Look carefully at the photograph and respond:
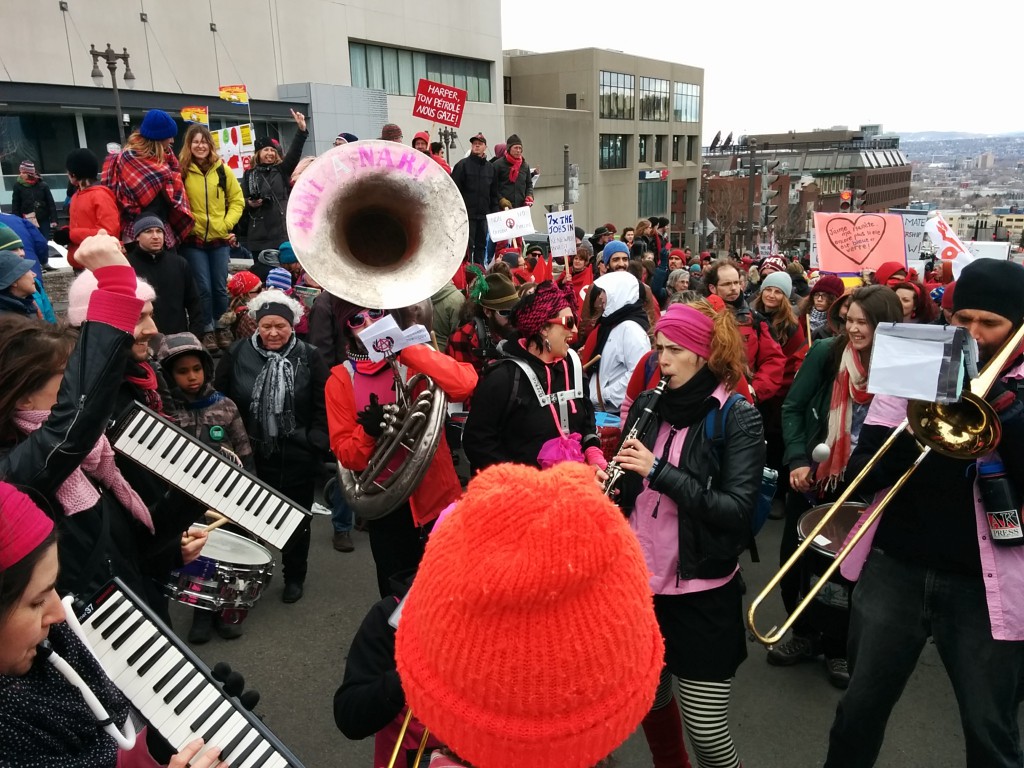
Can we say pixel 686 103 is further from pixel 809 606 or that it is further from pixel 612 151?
pixel 809 606

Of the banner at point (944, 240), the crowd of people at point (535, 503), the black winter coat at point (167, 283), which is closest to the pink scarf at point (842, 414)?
the crowd of people at point (535, 503)

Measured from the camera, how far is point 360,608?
4.39m

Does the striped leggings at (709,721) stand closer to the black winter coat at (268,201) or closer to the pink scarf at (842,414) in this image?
the pink scarf at (842,414)

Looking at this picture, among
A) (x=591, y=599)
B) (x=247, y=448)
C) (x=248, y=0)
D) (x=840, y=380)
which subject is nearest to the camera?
(x=591, y=599)

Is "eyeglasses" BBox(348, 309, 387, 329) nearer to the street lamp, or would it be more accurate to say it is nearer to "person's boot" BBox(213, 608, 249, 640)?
"person's boot" BBox(213, 608, 249, 640)

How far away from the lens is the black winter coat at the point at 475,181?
36.1 ft

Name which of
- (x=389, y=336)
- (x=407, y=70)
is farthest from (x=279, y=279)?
(x=407, y=70)

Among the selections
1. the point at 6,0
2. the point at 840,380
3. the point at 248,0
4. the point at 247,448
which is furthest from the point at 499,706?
the point at 248,0

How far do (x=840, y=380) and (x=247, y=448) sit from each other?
349 cm

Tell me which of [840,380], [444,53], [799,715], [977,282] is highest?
[444,53]

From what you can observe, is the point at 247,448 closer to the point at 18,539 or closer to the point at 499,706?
the point at 18,539

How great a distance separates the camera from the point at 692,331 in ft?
9.21

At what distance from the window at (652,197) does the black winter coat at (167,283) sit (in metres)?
51.6

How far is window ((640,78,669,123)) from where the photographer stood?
178ft
